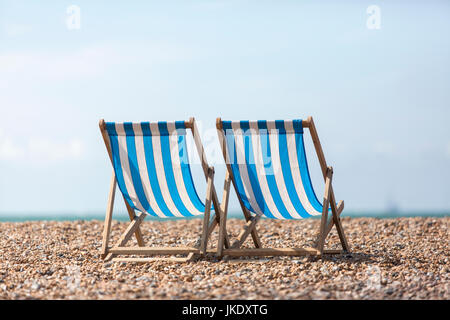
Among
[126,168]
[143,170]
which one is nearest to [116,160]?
[126,168]

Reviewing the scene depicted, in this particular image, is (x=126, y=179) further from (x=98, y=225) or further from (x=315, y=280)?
(x=98, y=225)

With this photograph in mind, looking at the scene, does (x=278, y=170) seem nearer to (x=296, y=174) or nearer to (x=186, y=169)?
(x=296, y=174)

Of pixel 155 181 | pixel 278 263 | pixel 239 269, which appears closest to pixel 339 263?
pixel 278 263

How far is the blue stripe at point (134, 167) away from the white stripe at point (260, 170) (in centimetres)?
92

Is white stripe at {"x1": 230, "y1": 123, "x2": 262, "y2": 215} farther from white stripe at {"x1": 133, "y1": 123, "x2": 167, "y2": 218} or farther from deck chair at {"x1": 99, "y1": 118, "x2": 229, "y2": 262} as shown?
white stripe at {"x1": 133, "y1": 123, "x2": 167, "y2": 218}

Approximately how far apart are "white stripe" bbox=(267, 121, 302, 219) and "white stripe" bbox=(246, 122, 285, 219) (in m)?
0.09

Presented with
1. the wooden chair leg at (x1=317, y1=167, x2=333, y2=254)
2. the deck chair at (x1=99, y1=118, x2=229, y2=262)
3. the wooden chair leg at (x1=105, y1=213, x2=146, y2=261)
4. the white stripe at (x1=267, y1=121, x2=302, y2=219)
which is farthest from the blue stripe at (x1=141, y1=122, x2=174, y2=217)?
the wooden chair leg at (x1=317, y1=167, x2=333, y2=254)

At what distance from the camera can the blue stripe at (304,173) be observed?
4.80 metres

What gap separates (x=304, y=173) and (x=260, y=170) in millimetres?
337

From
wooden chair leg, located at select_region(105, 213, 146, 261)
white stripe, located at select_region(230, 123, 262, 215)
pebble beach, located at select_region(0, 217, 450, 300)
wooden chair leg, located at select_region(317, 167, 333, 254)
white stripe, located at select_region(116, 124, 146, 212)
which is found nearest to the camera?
pebble beach, located at select_region(0, 217, 450, 300)

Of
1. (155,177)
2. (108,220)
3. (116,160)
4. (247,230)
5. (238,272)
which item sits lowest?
(238,272)

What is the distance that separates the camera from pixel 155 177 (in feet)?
16.6

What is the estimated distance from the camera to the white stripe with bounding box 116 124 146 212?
16.3ft
